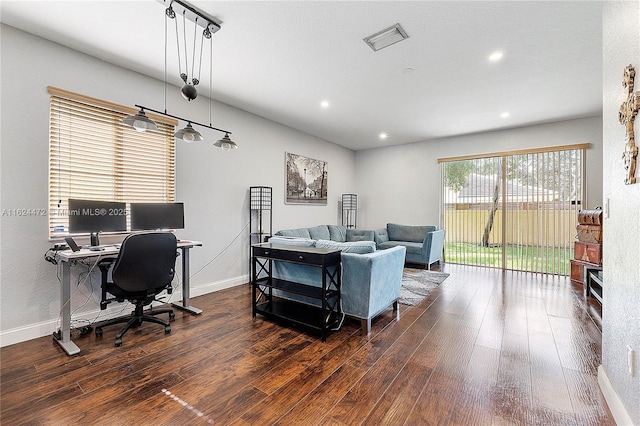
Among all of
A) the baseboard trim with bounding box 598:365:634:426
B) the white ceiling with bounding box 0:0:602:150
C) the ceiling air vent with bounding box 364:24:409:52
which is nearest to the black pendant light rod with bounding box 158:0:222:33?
the white ceiling with bounding box 0:0:602:150

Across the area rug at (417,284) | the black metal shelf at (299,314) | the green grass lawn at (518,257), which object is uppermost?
the green grass lawn at (518,257)

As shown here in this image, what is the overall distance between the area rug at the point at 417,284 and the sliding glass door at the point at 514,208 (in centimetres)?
136

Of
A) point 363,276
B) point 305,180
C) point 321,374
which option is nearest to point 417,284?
point 363,276

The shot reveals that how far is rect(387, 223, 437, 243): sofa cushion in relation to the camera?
6.04m

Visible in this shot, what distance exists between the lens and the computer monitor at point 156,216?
10.1 feet

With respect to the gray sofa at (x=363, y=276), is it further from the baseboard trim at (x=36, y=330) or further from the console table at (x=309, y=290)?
the baseboard trim at (x=36, y=330)

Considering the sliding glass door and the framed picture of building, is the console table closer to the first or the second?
the framed picture of building

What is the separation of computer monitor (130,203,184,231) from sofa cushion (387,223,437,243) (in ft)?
15.2

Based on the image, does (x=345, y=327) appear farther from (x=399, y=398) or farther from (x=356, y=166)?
(x=356, y=166)

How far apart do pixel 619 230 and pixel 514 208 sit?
4387 mm

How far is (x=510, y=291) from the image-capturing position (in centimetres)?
403

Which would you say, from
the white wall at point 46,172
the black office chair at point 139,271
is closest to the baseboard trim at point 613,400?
the black office chair at point 139,271

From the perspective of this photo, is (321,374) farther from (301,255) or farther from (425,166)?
(425,166)

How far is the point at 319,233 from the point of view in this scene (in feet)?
18.3
